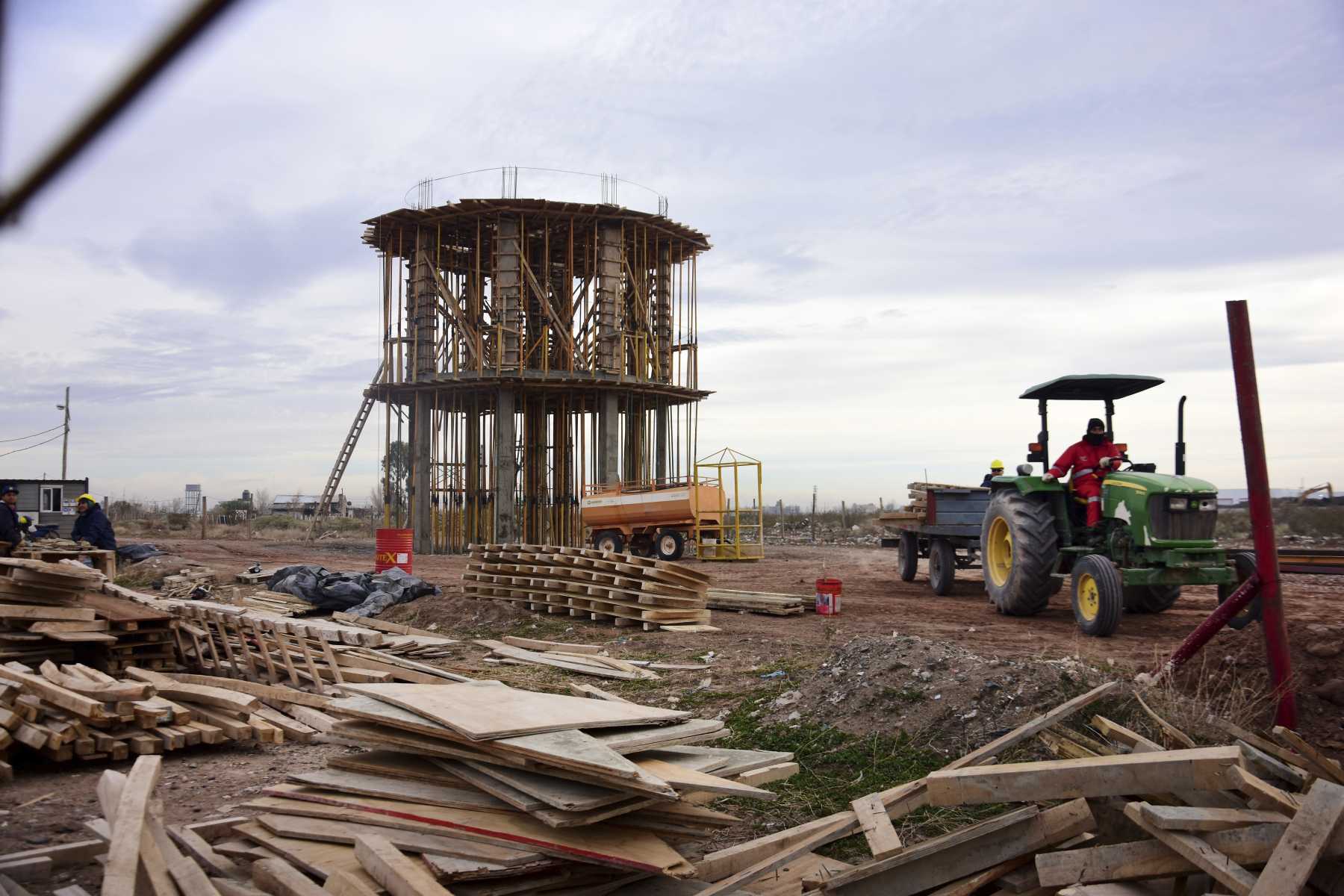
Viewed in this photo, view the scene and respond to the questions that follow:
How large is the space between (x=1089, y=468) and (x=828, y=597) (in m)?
4.09

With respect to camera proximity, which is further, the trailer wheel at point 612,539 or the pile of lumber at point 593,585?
the trailer wheel at point 612,539

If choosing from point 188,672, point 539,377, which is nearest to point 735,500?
point 539,377

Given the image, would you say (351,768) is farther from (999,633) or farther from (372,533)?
(372,533)

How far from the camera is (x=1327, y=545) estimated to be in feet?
85.8

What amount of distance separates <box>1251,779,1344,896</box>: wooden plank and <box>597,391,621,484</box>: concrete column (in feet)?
90.7

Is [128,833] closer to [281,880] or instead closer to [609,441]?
[281,880]

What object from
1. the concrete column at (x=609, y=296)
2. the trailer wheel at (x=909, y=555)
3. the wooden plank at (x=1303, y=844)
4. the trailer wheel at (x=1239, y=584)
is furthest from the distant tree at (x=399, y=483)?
the wooden plank at (x=1303, y=844)

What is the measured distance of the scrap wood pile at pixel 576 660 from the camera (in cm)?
1111

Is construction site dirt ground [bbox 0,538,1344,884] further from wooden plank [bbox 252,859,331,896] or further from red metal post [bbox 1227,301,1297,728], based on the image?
wooden plank [bbox 252,859,331,896]

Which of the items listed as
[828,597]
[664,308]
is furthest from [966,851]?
[664,308]

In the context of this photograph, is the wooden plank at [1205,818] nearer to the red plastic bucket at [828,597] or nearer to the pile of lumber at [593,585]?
the pile of lumber at [593,585]

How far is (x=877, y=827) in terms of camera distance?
4863 mm

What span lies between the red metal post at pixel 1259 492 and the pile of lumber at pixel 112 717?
22.7ft

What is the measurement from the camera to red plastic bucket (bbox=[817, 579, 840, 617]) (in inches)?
579
